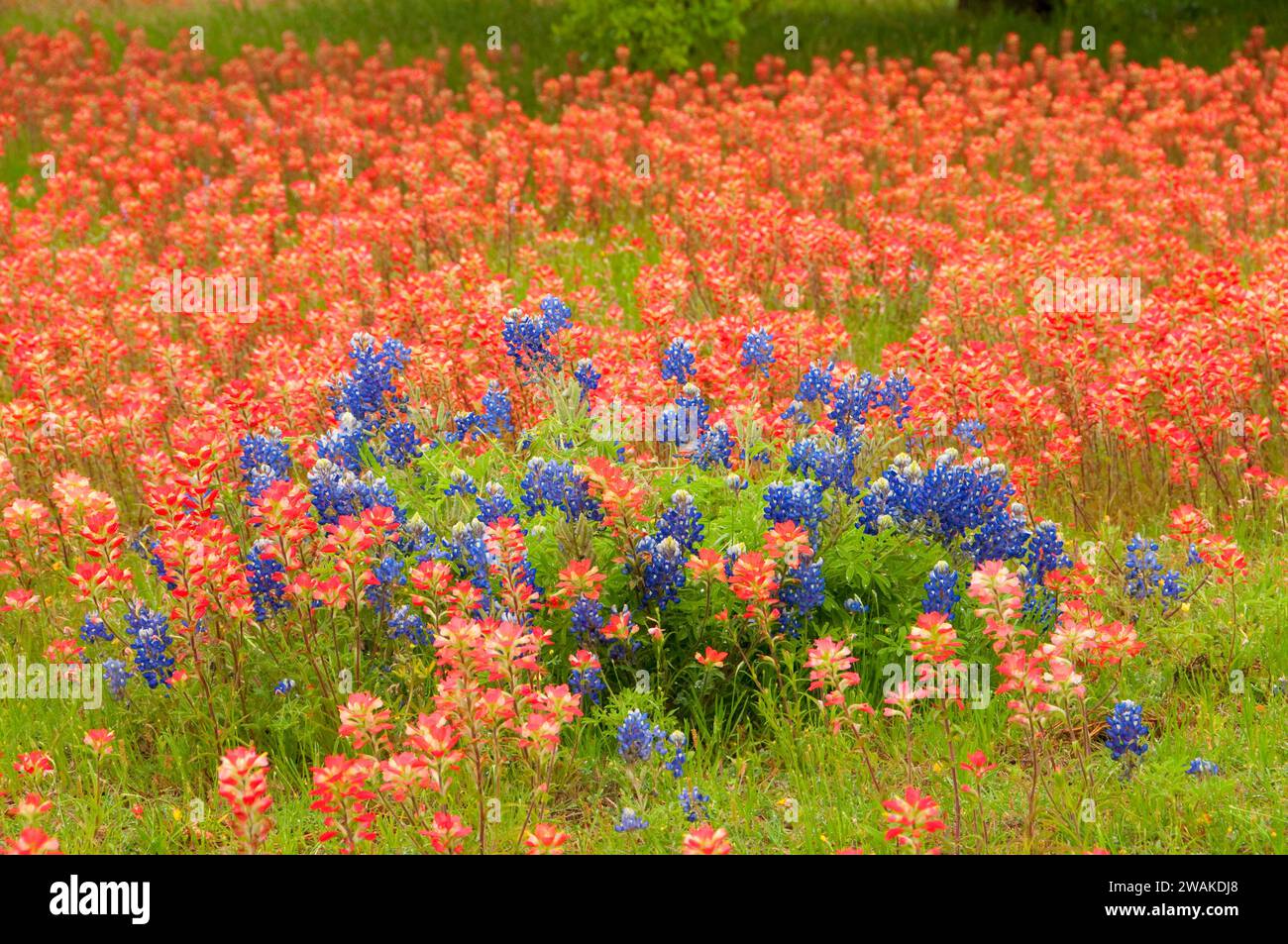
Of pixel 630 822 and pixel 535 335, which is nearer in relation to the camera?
pixel 630 822

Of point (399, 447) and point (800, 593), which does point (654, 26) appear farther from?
point (800, 593)

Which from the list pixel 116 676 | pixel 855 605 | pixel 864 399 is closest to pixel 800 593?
pixel 855 605

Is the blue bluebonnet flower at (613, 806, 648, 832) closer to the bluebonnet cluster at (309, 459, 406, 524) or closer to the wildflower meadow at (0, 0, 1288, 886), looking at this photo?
the wildflower meadow at (0, 0, 1288, 886)

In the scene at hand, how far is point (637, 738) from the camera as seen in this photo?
3.96 m

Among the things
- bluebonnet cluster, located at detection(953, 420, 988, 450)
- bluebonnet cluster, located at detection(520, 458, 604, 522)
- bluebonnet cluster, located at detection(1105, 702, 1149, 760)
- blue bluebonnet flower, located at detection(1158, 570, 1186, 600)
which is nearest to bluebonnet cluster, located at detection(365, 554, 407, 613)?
bluebonnet cluster, located at detection(520, 458, 604, 522)

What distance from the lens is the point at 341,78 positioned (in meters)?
16.1

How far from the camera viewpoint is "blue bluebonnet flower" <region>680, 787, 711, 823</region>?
12.7 ft

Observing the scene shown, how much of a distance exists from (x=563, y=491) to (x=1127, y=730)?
181 cm

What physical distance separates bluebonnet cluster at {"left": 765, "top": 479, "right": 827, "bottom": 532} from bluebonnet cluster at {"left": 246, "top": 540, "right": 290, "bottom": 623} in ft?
5.09

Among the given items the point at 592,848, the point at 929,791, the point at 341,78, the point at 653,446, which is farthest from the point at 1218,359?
the point at 341,78

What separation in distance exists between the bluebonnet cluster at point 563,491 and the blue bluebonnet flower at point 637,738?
76cm

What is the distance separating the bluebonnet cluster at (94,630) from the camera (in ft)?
15.0

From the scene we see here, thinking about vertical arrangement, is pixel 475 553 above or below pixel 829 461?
below

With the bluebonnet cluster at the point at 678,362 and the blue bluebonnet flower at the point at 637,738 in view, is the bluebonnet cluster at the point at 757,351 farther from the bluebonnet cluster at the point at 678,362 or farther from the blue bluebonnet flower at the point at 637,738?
the blue bluebonnet flower at the point at 637,738
